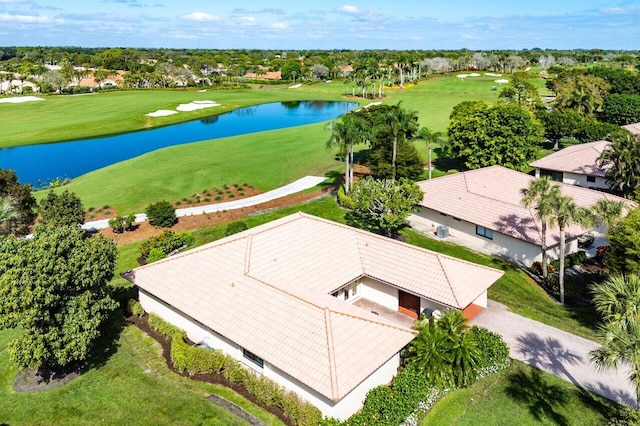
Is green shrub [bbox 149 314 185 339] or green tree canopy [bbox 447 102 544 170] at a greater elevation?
green tree canopy [bbox 447 102 544 170]

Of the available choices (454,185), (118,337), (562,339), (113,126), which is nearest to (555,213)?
(562,339)

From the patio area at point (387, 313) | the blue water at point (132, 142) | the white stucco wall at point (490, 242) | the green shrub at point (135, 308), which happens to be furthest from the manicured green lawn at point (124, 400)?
the blue water at point (132, 142)

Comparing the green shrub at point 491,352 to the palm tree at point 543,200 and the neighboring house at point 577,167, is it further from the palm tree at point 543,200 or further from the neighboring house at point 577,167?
the neighboring house at point 577,167

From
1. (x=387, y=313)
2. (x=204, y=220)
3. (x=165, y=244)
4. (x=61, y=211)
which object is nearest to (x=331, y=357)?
(x=387, y=313)

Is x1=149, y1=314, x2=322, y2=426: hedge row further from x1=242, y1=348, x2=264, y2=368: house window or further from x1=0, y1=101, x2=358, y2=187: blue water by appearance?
x1=0, y1=101, x2=358, y2=187: blue water

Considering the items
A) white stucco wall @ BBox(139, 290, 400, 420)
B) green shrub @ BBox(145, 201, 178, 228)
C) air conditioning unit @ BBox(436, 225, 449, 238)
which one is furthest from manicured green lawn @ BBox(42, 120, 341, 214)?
white stucco wall @ BBox(139, 290, 400, 420)

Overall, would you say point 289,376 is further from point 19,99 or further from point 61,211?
point 19,99
